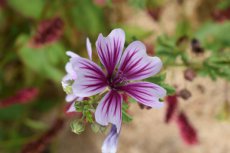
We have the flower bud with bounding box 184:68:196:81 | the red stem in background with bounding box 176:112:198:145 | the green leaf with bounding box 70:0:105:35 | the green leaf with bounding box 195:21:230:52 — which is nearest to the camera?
the flower bud with bounding box 184:68:196:81

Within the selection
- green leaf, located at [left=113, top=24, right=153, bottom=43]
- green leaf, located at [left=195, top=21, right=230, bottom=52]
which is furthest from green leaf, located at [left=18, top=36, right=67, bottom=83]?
green leaf, located at [left=195, top=21, right=230, bottom=52]

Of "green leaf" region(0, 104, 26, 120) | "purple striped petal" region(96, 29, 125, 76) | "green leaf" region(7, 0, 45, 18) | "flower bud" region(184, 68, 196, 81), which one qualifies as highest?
"green leaf" region(7, 0, 45, 18)

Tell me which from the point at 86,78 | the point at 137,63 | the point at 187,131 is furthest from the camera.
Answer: the point at 187,131

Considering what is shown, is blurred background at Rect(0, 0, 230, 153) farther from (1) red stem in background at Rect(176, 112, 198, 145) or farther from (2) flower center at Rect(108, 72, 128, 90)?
(2) flower center at Rect(108, 72, 128, 90)

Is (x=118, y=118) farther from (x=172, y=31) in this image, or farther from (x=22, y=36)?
(x=172, y=31)

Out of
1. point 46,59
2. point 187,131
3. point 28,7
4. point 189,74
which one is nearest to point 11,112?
point 46,59

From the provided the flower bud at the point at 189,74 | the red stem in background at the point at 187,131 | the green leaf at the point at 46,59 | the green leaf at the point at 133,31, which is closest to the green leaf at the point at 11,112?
the green leaf at the point at 46,59

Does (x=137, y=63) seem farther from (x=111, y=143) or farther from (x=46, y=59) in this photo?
(x=46, y=59)
